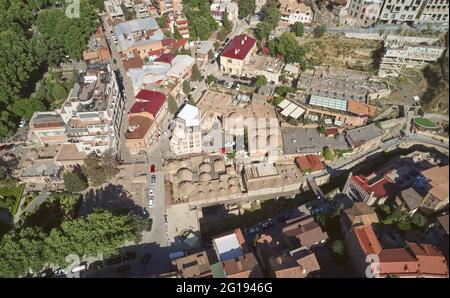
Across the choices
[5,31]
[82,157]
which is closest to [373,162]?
[82,157]

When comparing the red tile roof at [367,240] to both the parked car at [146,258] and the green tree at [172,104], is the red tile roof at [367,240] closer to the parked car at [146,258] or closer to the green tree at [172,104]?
the parked car at [146,258]

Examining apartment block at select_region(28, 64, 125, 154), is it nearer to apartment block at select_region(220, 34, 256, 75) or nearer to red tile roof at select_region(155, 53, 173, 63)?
red tile roof at select_region(155, 53, 173, 63)

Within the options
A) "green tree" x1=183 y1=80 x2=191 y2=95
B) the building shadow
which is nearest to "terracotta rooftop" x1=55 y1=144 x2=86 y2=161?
the building shadow

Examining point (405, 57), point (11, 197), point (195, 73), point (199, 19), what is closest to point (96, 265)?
point (11, 197)

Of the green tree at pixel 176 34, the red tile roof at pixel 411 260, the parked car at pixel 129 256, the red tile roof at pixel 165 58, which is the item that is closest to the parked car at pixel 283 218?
the red tile roof at pixel 411 260

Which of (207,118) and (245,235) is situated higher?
(207,118)

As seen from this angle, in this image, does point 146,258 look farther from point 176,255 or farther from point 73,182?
point 73,182

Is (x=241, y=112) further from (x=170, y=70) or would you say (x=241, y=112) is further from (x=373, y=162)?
(x=373, y=162)
